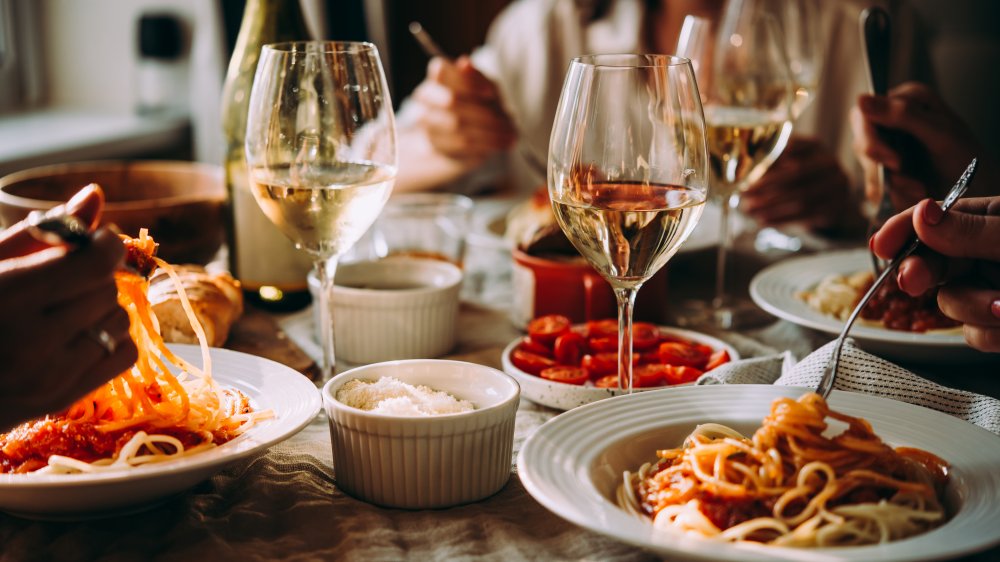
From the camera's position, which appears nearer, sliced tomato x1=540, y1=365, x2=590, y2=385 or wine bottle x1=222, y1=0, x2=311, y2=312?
sliced tomato x1=540, y1=365, x2=590, y2=385

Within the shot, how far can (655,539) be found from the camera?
0.65m

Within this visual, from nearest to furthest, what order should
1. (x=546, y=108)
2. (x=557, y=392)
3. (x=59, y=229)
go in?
(x=59, y=229) < (x=557, y=392) < (x=546, y=108)

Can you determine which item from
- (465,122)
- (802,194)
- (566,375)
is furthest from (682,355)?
(465,122)

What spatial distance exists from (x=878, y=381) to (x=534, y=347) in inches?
16.0

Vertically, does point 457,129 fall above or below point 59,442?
above

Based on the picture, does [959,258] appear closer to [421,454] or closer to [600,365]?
[600,365]

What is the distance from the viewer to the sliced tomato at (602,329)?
4.09 ft

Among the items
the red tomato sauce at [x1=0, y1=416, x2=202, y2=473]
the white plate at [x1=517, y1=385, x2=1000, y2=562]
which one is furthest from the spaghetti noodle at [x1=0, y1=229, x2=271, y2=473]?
the white plate at [x1=517, y1=385, x2=1000, y2=562]

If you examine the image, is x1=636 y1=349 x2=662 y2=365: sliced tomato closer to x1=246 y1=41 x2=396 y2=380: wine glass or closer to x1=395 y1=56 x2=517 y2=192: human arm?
x1=246 y1=41 x2=396 y2=380: wine glass

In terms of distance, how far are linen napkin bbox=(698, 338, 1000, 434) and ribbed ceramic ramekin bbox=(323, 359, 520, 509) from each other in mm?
293

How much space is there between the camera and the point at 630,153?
3.00 ft

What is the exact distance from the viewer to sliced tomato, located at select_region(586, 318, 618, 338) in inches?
49.1

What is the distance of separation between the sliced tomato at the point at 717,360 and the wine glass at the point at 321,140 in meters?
0.44

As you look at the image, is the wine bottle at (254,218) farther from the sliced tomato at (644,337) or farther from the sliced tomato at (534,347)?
the sliced tomato at (644,337)
